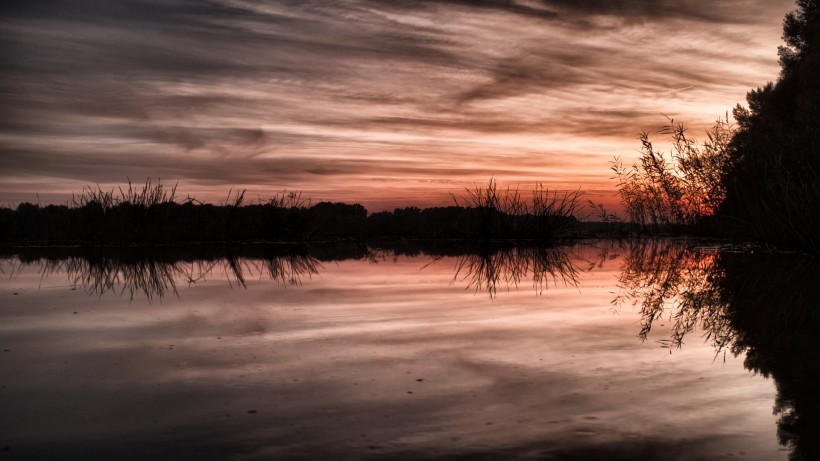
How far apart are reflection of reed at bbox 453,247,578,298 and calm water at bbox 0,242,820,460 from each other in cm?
42

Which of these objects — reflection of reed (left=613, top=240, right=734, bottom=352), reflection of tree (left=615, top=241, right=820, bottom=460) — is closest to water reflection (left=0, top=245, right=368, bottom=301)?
reflection of reed (left=613, top=240, right=734, bottom=352)

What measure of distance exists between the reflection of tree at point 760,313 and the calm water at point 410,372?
0.6 inches

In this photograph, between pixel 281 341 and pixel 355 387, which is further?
pixel 281 341

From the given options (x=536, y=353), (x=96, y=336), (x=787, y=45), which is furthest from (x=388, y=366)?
(x=787, y=45)

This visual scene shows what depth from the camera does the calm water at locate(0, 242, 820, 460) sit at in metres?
1.94

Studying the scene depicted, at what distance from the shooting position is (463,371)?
9.28ft

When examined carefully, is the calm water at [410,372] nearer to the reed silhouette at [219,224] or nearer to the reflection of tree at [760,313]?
the reflection of tree at [760,313]

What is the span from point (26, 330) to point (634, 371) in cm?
319

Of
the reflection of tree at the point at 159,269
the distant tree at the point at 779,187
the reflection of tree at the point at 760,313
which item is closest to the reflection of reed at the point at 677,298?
the reflection of tree at the point at 760,313

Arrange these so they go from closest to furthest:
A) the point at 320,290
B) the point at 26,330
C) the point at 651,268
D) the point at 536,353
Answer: the point at 536,353 < the point at 26,330 < the point at 320,290 < the point at 651,268

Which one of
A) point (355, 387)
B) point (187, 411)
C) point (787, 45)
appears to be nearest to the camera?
point (187, 411)

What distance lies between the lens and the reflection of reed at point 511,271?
21.1 ft

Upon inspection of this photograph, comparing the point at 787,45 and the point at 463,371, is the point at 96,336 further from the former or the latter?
the point at 787,45

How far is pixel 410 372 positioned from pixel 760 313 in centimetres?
259
